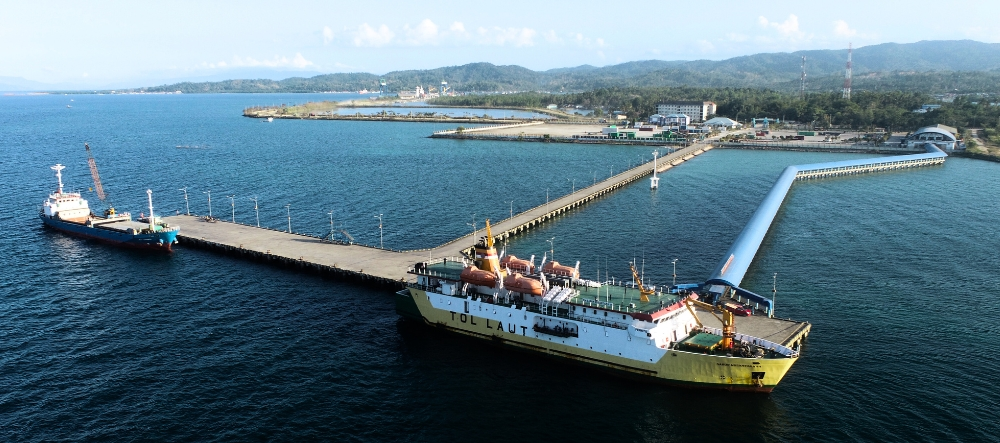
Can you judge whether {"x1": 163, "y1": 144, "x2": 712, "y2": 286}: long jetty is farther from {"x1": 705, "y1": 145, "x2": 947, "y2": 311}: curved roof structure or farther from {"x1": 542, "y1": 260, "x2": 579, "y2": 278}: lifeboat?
{"x1": 705, "y1": 145, "x2": 947, "y2": 311}: curved roof structure

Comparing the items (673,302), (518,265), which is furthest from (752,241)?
(518,265)

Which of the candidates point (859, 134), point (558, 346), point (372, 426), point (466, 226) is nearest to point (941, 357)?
point (558, 346)

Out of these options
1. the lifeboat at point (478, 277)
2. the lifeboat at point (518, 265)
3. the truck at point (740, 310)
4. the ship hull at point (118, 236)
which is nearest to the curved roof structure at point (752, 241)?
the truck at point (740, 310)


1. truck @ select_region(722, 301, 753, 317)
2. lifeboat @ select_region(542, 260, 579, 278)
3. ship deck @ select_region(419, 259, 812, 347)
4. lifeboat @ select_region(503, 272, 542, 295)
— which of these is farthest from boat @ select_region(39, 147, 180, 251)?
truck @ select_region(722, 301, 753, 317)

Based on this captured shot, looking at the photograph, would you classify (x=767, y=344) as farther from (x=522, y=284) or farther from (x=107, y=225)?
(x=107, y=225)

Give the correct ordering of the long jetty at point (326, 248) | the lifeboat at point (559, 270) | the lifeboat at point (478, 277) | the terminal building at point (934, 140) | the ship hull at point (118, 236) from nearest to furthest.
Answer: the lifeboat at point (478, 277)
the lifeboat at point (559, 270)
the long jetty at point (326, 248)
the ship hull at point (118, 236)
the terminal building at point (934, 140)

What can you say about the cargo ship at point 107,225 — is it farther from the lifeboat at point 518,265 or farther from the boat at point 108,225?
the lifeboat at point 518,265

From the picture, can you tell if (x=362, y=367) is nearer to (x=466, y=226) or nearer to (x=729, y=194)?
(x=466, y=226)
